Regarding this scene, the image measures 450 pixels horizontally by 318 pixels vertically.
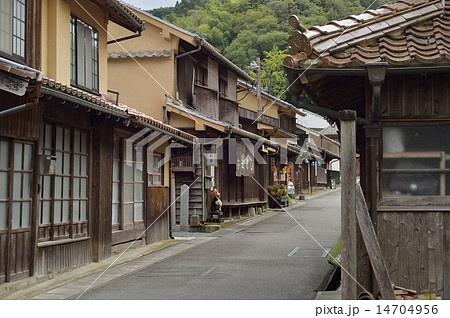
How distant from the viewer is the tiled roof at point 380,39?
7.68 metres

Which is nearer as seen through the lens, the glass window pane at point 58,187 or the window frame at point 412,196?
the window frame at point 412,196

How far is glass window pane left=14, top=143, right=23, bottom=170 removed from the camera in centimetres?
1138

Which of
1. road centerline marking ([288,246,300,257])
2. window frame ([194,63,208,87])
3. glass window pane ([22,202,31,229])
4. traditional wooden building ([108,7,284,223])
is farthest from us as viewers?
window frame ([194,63,208,87])

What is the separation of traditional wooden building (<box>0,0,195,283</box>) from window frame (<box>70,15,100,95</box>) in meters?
0.03

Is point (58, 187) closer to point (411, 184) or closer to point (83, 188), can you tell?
point (83, 188)

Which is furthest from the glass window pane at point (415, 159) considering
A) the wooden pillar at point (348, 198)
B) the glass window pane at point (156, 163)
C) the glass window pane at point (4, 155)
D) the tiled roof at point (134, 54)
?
the tiled roof at point (134, 54)

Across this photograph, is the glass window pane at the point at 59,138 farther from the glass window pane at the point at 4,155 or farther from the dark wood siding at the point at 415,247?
the dark wood siding at the point at 415,247

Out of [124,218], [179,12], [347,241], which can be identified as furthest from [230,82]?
[179,12]

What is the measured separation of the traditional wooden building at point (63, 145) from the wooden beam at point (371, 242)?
5.41m

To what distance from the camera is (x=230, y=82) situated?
30.3m

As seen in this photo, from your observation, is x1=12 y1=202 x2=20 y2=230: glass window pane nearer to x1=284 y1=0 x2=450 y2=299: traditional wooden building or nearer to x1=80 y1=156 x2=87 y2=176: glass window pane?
x1=80 y1=156 x2=87 y2=176: glass window pane

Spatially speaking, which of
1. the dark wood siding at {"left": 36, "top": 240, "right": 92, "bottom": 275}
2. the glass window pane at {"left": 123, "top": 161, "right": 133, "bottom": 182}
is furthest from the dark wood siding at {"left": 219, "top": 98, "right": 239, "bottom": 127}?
the dark wood siding at {"left": 36, "top": 240, "right": 92, "bottom": 275}

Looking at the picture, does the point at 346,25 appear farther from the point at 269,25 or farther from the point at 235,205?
the point at 269,25

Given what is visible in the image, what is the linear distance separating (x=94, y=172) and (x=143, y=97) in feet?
29.5
